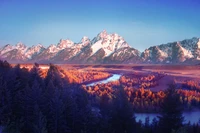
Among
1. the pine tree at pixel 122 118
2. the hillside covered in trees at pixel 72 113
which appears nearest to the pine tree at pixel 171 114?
the hillside covered in trees at pixel 72 113

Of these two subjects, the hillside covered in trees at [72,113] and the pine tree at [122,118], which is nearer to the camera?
the hillside covered in trees at [72,113]

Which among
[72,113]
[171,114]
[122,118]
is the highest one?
[171,114]

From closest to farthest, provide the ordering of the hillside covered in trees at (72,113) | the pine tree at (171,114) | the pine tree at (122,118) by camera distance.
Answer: the pine tree at (171,114) → the hillside covered in trees at (72,113) → the pine tree at (122,118)

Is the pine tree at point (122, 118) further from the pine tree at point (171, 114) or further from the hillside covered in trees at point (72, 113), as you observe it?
the pine tree at point (171, 114)

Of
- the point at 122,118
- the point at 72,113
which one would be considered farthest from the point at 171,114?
the point at 72,113

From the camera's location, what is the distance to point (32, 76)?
5050 centimetres

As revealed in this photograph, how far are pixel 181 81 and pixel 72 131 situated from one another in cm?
4693

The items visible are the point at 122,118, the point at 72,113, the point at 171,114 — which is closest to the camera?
the point at 171,114

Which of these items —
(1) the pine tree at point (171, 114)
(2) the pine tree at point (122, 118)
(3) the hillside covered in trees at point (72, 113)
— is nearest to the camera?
(1) the pine tree at point (171, 114)

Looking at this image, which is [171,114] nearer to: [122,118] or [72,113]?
[122,118]

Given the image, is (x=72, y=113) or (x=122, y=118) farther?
(x=72, y=113)

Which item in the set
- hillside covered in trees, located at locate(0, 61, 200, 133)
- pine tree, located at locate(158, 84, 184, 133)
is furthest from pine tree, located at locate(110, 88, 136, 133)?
pine tree, located at locate(158, 84, 184, 133)

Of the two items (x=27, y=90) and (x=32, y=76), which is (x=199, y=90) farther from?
(x=27, y=90)

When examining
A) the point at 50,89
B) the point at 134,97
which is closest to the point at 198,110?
the point at 134,97
